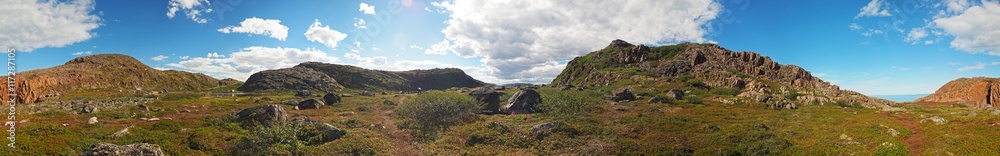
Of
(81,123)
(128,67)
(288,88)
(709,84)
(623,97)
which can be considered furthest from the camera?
(288,88)

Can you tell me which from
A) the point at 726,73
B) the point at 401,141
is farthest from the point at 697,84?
the point at 401,141

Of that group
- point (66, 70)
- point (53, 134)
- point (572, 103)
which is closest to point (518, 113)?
point (572, 103)

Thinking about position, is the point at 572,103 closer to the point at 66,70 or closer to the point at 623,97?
the point at 623,97

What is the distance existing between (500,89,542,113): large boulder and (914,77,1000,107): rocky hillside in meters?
58.9

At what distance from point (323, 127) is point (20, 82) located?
7109 cm

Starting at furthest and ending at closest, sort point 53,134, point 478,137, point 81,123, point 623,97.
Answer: point 623,97, point 478,137, point 81,123, point 53,134

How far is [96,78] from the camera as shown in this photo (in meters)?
125

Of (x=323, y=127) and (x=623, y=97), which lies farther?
(x=623, y=97)

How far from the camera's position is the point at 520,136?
4491cm

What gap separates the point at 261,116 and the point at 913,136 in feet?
213

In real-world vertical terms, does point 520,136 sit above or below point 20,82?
below

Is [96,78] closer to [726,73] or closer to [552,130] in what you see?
[552,130]

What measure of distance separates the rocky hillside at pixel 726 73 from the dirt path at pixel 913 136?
22616 mm

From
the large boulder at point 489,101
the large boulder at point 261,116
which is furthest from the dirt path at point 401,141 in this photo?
the large boulder at point 489,101
